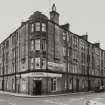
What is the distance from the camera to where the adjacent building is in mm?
35188

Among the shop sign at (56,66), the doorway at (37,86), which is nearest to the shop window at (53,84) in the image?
the shop sign at (56,66)

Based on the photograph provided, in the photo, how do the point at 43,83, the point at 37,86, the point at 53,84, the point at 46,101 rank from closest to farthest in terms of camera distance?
the point at 46,101
the point at 43,83
the point at 37,86
the point at 53,84

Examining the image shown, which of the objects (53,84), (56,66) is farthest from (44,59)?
(53,84)

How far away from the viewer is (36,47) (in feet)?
117

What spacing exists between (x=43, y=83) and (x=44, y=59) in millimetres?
4175

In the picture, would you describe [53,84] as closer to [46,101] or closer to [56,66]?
[56,66]

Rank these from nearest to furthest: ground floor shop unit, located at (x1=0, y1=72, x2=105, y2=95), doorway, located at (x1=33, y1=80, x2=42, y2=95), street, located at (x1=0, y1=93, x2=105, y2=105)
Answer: street, located at (x1=0, y1=93, x2=105, y2=105), doorway, located at (x1=33, y1=80, x2=42, y2=95), ground floor shop unit, located at (x1=0, y1=72, x2=105, y2=95)

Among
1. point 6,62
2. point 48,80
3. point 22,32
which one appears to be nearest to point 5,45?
point 6,62

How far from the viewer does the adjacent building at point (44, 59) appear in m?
35.2

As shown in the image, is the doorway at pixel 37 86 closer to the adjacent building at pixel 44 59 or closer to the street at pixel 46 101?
the adjacent building at pixel 44 59

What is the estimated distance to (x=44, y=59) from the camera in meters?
35.5

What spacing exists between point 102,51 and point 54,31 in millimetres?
32437

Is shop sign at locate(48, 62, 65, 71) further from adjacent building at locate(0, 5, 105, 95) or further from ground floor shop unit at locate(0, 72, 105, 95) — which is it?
ground floor shop unit at locate(0, 72, 105, 95)

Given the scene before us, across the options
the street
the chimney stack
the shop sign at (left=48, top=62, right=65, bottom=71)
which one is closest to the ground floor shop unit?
the shop sign at (left=48, top=62, right=65, bottom=71)
